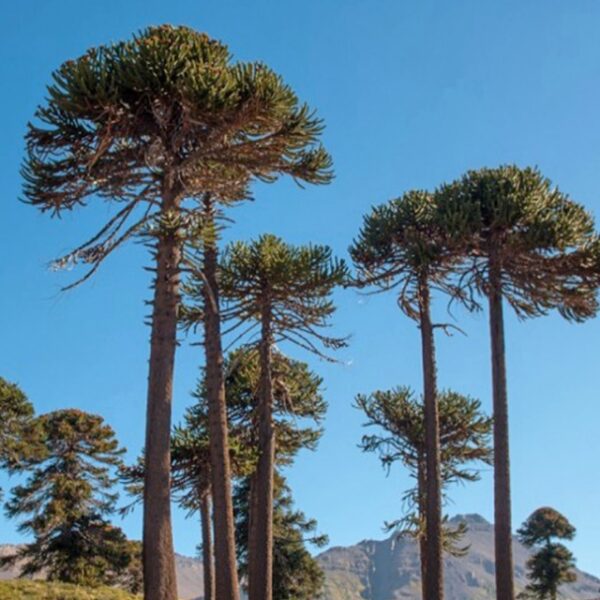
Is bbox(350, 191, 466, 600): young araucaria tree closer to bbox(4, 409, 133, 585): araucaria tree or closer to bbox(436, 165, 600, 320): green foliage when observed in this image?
bbox(436, 165, 600, 320): green foliage

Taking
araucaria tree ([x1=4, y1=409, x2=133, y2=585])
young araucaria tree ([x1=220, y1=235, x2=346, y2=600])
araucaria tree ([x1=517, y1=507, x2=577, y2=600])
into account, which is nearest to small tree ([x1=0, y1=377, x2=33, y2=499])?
araucaria tree ([x1=4, y1=409, x2=133, y2=585])

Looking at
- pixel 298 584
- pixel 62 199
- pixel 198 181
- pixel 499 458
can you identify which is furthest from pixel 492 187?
pixel 298 584

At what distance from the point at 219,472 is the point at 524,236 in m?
8.17

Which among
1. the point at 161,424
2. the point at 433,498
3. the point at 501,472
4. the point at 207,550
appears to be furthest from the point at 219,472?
the point at 207,550

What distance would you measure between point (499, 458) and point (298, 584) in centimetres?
1895

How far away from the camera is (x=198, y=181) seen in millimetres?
13898

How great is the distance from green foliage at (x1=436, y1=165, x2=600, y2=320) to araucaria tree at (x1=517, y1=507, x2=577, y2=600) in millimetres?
23403

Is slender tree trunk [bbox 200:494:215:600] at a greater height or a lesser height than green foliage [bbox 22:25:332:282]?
lesser

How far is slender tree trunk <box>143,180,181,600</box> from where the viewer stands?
446 inches

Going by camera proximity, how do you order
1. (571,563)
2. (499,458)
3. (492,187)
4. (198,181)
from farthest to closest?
1. (571,563)
2. (492,187)
3. (499,458)
4. (198,181)

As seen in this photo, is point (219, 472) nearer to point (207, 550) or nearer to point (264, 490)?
point (264, 490)

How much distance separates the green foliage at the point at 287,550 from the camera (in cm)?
3253

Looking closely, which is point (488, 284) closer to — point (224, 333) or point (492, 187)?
point (492, 187)

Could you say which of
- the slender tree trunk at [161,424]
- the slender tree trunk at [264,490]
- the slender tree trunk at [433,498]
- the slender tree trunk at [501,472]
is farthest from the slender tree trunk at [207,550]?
the slender tree trunk at [161,424]
